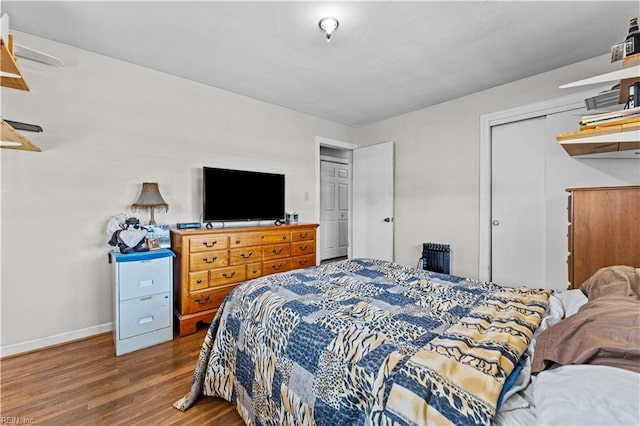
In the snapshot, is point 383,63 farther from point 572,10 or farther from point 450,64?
point 572,10

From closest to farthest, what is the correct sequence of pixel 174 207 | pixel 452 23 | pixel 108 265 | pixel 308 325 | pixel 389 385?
1. pixel 389 385
2. pixel 308 325
3. pixel 452 23
4. pixel 108 265
5. pixel 174 207

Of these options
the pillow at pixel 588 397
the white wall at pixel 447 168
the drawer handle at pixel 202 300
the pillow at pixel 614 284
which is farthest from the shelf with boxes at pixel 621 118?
the drawer handle at pixel 202 300

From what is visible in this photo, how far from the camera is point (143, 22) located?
2086 millimetres

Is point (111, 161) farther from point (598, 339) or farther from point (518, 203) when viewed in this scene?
point (518, 203)

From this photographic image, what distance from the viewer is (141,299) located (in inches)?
91.9

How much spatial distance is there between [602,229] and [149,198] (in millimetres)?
3571

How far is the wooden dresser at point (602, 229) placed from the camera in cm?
174

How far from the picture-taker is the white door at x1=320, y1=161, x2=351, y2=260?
554 cm

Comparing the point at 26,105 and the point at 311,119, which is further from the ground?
the point at 311,119

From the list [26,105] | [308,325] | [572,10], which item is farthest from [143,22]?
[572,10]

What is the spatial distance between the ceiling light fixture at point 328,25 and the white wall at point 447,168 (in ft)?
5.01

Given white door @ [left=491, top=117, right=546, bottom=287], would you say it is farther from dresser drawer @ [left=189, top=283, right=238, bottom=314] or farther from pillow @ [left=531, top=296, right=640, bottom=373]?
dresser drawer @ [left=189, top=283, right=238, bottom=314]

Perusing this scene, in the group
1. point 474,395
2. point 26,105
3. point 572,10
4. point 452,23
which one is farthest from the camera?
point 26,105

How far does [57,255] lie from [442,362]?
9.91 feet
